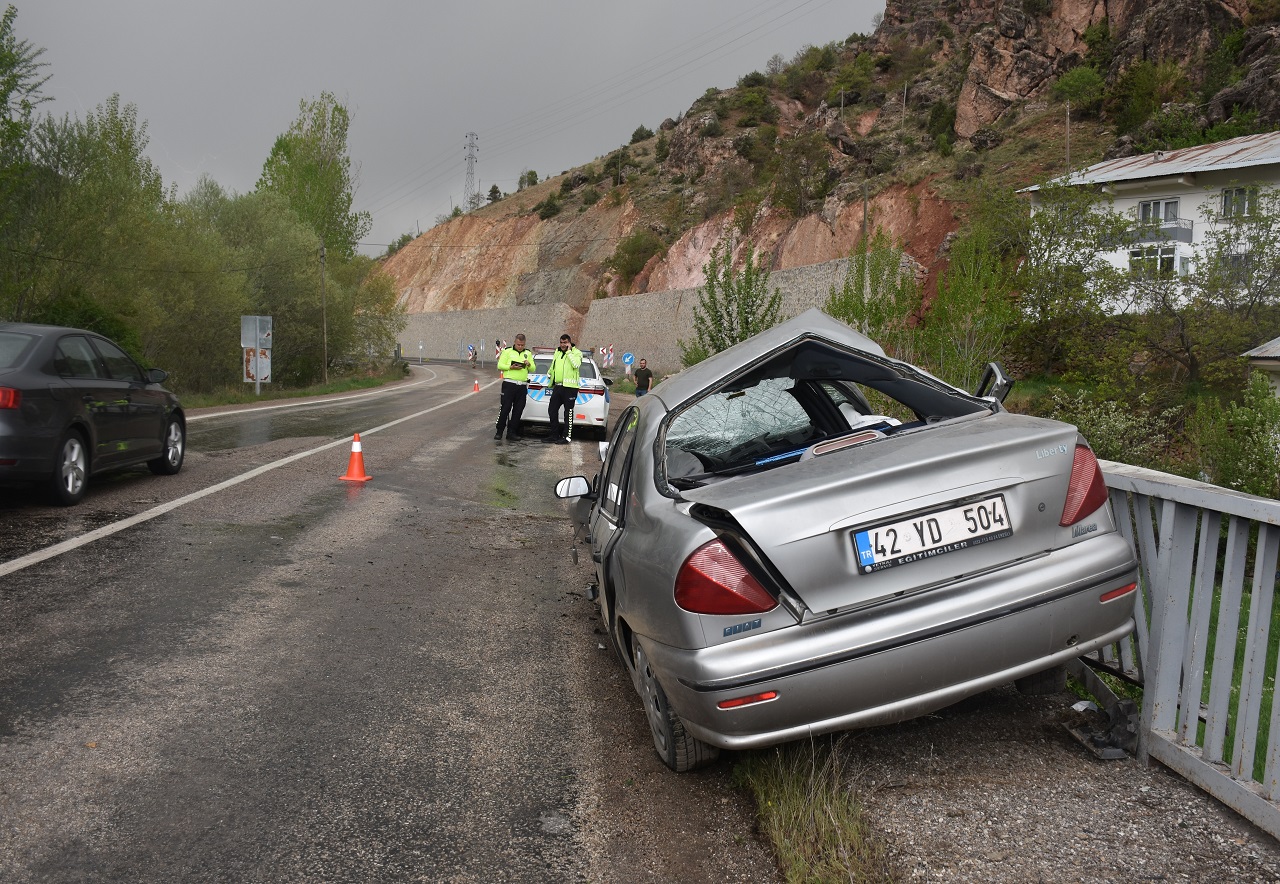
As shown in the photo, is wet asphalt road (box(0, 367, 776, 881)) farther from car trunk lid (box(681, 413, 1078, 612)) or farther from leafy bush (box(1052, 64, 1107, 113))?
leafy bush (box(1052, 64, 1107, 113))

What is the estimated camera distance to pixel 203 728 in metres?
3.96

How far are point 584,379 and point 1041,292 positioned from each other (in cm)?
1934

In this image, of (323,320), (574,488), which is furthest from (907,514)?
(323,320)

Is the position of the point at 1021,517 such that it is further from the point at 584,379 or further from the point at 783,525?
the point at 584,379

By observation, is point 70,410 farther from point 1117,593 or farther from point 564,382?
point 564,382

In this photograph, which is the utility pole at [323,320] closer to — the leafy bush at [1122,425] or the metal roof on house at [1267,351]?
the leafy bush at [1122,425]

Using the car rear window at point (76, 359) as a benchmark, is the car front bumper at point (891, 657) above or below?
below

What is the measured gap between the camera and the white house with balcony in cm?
3928

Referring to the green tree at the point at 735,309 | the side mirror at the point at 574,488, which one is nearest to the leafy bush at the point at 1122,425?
the green tree at the point at 735,309

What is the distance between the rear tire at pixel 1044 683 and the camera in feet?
13.1

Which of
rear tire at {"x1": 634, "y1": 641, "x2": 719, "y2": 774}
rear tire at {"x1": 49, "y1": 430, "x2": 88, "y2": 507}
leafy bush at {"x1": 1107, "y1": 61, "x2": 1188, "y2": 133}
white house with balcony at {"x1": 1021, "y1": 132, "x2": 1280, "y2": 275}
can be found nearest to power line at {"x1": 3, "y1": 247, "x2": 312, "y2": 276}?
rear tire at {"x1": 49, "y1": 430, "x2": 88, "y2": 507}

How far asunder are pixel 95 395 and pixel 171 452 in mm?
2011

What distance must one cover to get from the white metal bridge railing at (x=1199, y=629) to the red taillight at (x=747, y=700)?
4.43 ft

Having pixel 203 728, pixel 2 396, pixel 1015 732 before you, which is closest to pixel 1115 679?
pixel 1015 732
